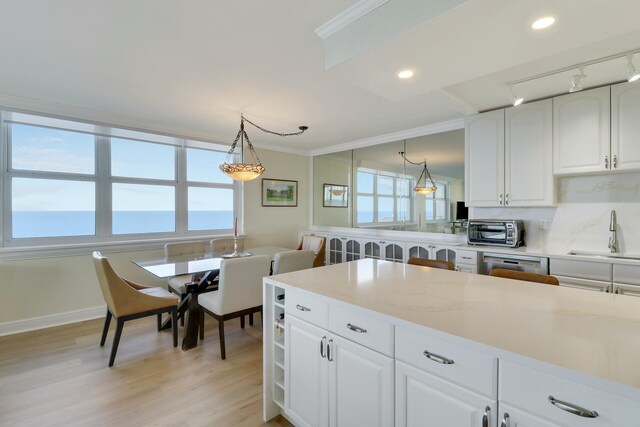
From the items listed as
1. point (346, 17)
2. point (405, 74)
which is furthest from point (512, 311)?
point (346, 17)

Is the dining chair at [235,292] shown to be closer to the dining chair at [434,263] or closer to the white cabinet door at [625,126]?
the dining chair at [434,263]

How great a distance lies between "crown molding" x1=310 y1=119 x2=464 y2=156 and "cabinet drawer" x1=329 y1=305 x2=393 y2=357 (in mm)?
3214

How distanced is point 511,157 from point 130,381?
13.4 ft

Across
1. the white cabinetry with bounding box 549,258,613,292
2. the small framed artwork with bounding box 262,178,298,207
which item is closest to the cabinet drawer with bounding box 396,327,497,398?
the white cabinetry with bounding box 549,258,613,292

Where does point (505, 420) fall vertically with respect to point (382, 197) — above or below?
below

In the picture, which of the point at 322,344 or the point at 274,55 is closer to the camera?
the point at 322,344

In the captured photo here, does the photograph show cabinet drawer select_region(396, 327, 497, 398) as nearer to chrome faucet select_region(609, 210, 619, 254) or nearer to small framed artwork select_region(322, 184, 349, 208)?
chrome faucet select_region(609, 210, 619, 254)

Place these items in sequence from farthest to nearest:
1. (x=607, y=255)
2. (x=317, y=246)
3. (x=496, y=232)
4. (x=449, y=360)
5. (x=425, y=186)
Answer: (x=317, y=246), (x=425, y=186), (x=496, y=232), (x=607, y=255), (x=449, y=360)

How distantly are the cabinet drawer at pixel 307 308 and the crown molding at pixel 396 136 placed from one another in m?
3.18

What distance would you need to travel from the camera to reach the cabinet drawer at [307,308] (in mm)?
1490

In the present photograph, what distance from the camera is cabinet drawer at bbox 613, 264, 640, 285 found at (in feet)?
7.52

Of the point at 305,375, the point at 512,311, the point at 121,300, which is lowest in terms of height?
the point at 305,375

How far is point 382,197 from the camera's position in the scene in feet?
16.4

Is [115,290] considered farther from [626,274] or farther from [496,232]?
[626,274]
